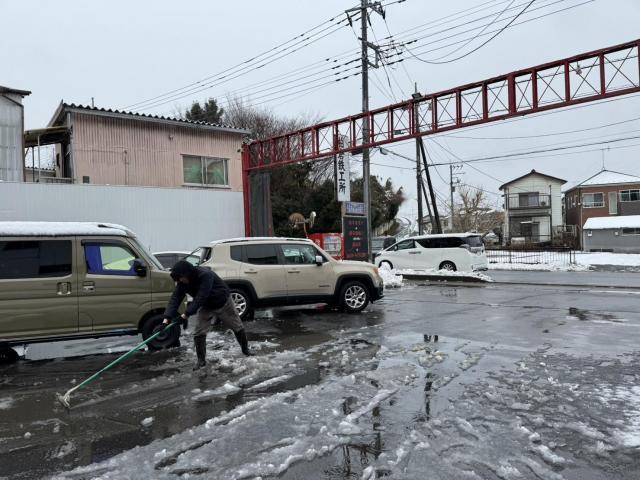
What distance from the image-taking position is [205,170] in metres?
21.1

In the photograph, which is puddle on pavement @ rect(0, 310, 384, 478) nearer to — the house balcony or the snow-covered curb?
the snow-covered curb

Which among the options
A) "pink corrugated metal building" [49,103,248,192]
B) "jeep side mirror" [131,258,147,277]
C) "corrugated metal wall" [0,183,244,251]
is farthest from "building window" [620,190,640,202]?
"jeep side mirror" [131,258,147,277]

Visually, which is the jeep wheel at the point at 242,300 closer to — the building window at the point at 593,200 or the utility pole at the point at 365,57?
the utility pole at the point at 365,57

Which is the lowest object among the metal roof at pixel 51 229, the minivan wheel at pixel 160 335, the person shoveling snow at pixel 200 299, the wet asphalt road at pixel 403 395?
the wet asphalt road at pixel 403 395

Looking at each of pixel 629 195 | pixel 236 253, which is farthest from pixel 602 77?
pixel 629 195

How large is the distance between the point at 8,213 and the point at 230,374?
11319 mm

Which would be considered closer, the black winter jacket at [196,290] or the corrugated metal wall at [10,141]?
the black winter jacket at [196,290]

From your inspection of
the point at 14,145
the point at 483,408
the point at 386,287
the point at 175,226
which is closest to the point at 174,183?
the point at 175,226

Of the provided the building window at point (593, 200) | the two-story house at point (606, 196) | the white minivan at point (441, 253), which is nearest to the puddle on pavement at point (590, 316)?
the white minivan at point (441, 253)

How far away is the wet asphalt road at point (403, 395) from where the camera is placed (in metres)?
4.04

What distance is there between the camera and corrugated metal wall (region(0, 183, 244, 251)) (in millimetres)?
14883

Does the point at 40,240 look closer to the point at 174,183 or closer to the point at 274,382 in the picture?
the point at 274,382

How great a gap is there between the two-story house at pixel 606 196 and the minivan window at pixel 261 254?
1771 inches

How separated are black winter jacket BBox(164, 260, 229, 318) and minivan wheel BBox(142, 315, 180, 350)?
814 millimetres
